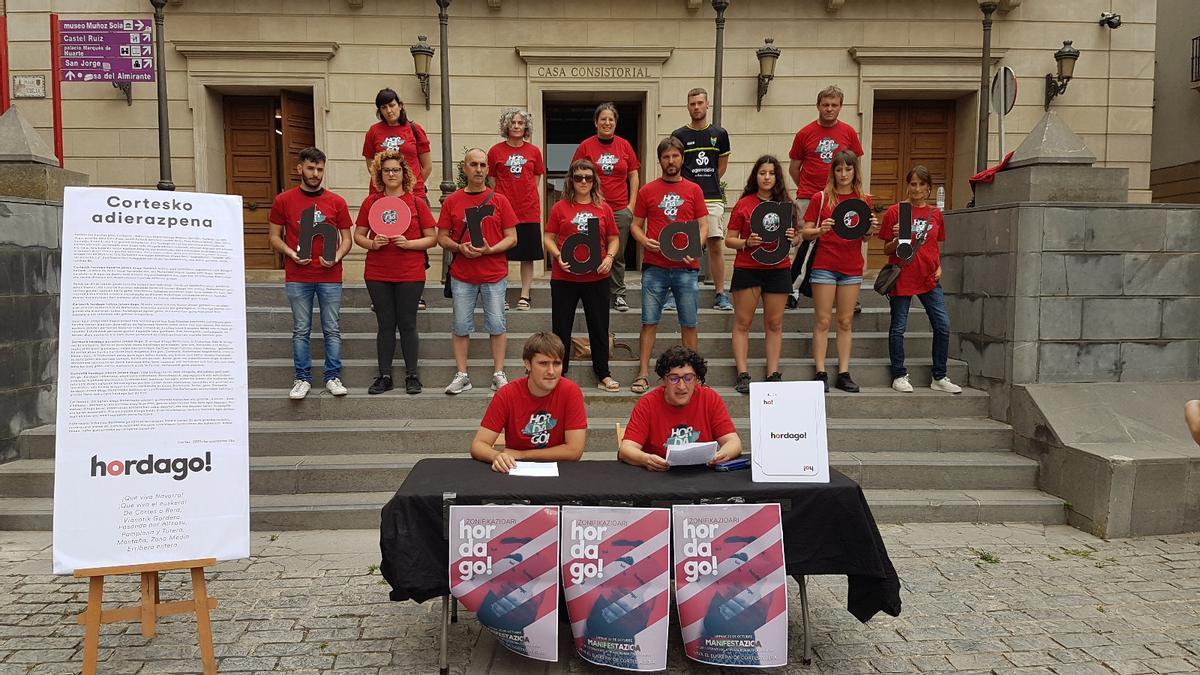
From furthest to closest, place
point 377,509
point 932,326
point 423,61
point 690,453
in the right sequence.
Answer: point 423,61 < point 932,326 < point 377,509 < point 690,453

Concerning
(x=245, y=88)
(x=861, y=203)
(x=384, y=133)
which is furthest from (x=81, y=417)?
(x=245, y=88)

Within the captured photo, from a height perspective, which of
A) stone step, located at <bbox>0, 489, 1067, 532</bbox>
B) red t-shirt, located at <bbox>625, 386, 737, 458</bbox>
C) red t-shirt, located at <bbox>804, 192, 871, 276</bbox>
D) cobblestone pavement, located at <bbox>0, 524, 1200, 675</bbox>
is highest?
A: red t-shirt, located at <bbox>804, 192, 871, 276</bbox>

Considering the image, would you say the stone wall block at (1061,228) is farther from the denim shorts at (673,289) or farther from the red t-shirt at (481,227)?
the red t-shirt at (481,227)

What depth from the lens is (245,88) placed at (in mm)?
12094

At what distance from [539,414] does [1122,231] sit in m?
5.59

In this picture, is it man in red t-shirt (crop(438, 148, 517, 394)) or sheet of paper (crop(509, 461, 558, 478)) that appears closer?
sheet of paper (crop(509, 461, 558, 478))

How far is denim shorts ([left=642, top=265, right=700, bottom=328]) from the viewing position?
6836 mm

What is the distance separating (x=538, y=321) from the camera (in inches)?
315

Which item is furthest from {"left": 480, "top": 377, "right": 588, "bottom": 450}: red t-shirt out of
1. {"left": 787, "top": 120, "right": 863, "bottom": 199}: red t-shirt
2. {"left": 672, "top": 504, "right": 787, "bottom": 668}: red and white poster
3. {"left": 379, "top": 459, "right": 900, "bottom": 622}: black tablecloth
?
{"left": 787, "top": 120, "right": 863, "bottom": 199}: red t-shirt

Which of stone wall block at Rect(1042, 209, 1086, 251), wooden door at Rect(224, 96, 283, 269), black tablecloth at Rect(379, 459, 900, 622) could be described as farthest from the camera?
wooden door at Rect(224, 96, 283, 269)

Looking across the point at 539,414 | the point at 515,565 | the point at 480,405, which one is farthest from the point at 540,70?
the point at 515,565

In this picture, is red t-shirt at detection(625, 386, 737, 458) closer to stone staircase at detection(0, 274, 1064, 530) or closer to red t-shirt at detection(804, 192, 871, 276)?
stone staircase at detection(0, 274, 1064, 530)

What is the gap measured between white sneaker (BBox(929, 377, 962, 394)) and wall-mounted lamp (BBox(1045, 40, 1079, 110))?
7.76m

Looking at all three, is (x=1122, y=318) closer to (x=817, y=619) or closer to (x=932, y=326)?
(x=932, y=326)
